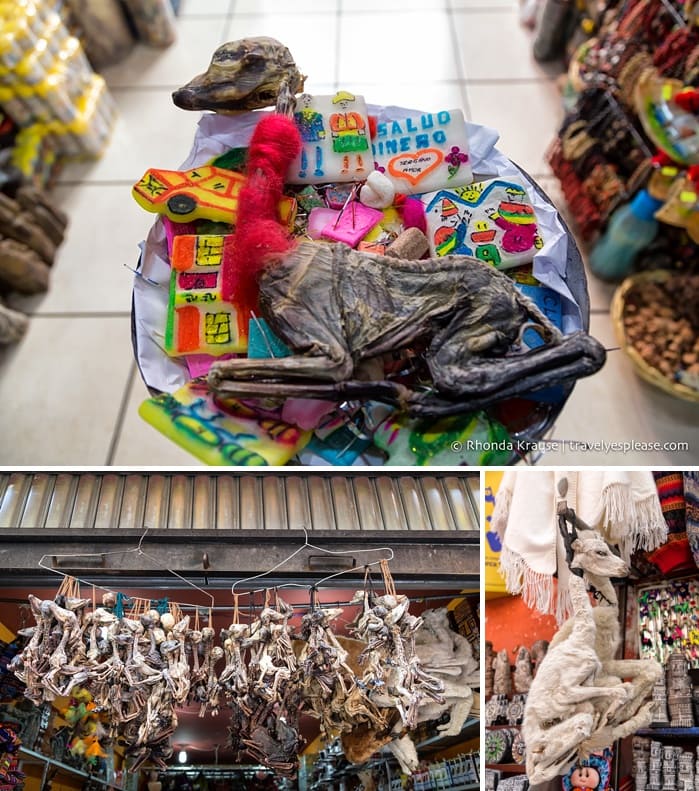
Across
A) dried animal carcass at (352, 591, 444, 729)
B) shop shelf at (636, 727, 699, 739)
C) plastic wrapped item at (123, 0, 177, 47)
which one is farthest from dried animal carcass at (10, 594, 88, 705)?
plastic wrapped item at (123, 0, 177, 47)

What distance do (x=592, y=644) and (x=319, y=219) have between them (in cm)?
85

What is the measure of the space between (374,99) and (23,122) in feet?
5.07

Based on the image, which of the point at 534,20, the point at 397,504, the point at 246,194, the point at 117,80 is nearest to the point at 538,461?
the point at 397,504

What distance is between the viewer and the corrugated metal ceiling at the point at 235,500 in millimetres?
941

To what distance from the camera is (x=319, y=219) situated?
3.29 feet

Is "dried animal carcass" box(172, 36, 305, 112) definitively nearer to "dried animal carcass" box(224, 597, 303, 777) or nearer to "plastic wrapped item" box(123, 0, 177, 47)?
"plastic wrapped item" box(123, 0, 177, 47)

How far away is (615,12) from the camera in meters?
2.23

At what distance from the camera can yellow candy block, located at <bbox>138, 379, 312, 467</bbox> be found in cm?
93

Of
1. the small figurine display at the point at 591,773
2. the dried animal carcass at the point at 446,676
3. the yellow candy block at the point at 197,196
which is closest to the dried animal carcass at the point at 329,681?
the dried animal carcass at the point at 446,676

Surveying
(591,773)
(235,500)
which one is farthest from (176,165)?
(591,773)

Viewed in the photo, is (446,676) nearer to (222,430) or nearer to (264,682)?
(264,682)

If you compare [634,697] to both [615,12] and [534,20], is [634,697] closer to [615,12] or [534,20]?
[615,12]

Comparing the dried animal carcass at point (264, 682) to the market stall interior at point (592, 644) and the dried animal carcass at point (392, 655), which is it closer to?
the dried animal carcass at point (392, 655)

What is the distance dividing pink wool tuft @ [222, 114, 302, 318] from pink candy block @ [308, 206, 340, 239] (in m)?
0.05
